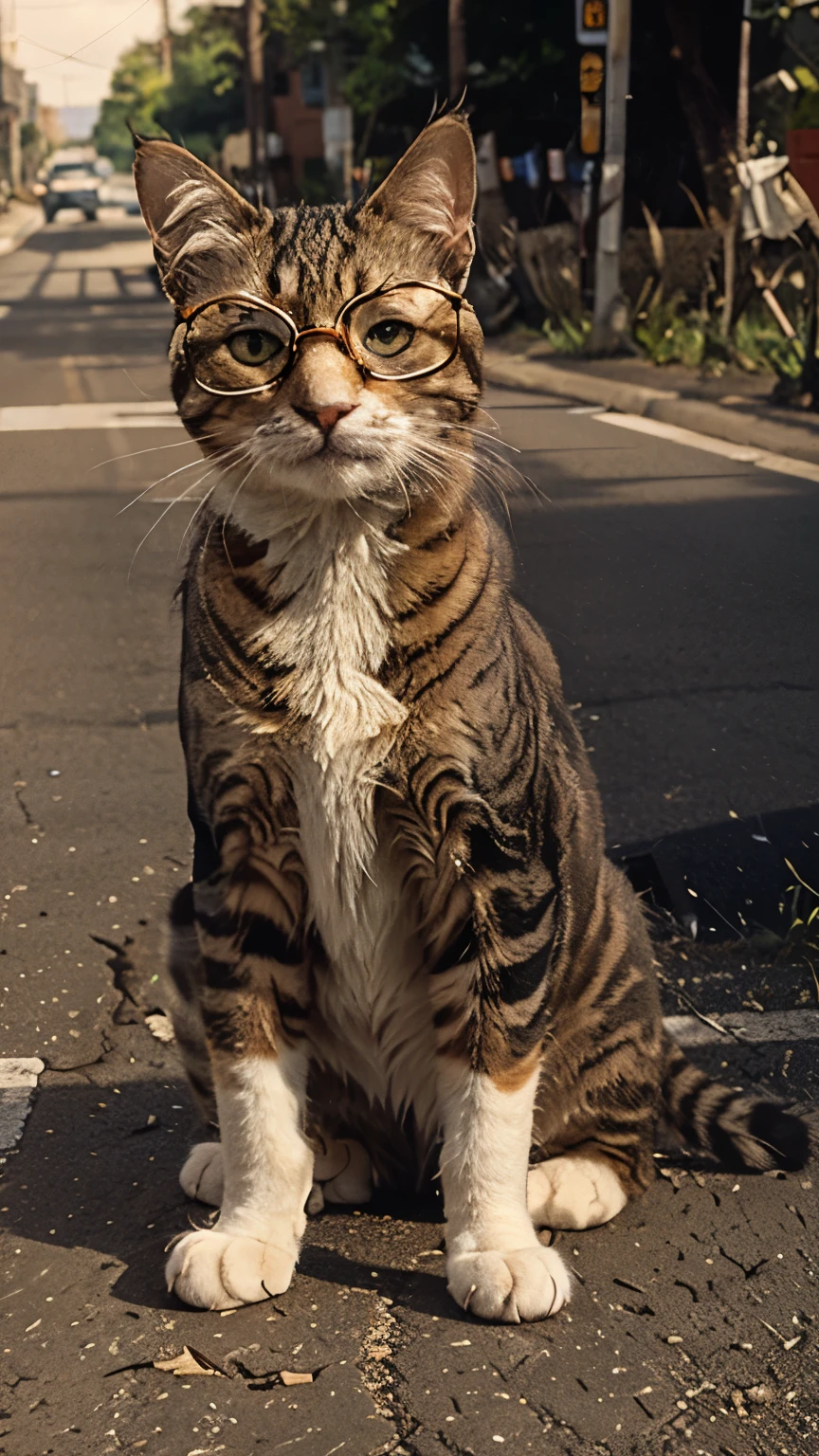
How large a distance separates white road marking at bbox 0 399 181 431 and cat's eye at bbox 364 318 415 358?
2.84 meters

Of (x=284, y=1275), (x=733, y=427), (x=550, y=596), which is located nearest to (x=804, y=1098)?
(x=284, y=1275)

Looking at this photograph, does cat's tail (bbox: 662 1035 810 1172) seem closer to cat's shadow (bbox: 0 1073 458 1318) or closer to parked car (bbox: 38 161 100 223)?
cat's shadow (bbox: 0 1073 458 1318)

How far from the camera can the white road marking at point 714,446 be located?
7.34 meters

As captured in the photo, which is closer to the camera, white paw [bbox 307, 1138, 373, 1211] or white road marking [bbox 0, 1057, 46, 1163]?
white paw [bbox 307, 1138, 373, 1211]

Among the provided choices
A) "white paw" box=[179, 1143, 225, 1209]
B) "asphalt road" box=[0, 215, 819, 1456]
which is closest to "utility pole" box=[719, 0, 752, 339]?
"asphalt road" box=[0, 215, 819, 1456]

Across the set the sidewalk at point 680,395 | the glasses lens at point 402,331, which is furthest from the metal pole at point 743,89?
the glasses lens at point 402,331

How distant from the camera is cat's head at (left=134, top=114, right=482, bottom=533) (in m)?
2.26

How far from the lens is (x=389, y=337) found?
2322 millimetres

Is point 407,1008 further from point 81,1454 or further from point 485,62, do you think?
point 485,62

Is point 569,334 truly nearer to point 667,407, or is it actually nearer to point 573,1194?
point 667,407

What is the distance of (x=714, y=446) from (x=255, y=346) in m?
6.82

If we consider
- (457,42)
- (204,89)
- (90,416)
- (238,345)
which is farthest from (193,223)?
(204,89)

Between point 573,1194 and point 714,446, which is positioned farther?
point 714,446

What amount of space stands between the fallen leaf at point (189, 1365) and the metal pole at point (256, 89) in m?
30.8
